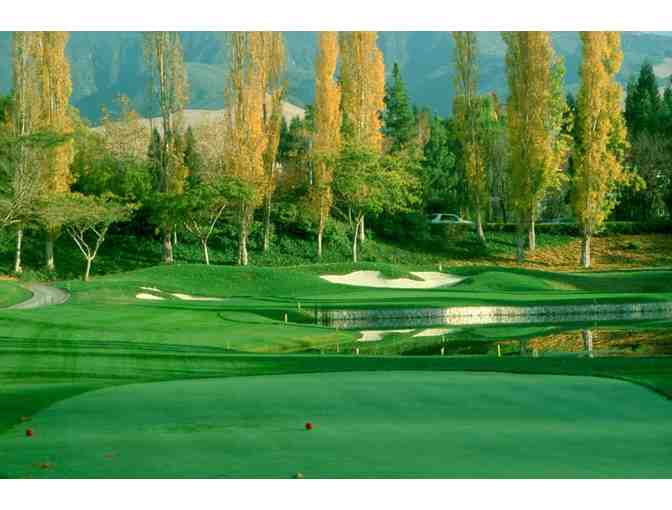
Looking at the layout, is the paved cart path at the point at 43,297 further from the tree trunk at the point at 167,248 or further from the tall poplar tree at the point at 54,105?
the tree trunk at the point at 167,248

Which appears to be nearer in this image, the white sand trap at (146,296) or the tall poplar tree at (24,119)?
the white sand trap at (146,296)

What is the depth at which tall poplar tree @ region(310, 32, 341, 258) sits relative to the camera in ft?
124

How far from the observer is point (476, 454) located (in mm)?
7062

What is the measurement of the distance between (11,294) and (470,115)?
2240cm

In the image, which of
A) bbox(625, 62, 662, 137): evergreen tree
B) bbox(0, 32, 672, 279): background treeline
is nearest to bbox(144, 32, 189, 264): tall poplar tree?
bbox(0, 32, 672, 279): background treeline

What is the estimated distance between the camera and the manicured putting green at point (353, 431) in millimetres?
6738

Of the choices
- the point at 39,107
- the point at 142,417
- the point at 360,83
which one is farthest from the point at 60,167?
the point at 142,417

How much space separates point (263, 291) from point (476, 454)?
21.2 metres

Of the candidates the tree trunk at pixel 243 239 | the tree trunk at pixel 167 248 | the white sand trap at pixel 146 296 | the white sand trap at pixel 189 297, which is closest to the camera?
the white sand trap at pixel 146 296

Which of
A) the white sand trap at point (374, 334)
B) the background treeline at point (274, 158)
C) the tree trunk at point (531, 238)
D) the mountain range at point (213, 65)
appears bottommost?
the white sand trap at point (374, 334)

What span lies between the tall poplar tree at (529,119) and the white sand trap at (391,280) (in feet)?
25.4

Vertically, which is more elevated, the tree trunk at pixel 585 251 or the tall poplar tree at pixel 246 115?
the tall poplar tree at pixel 246 115

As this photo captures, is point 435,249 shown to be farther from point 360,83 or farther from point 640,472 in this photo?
point 640,472

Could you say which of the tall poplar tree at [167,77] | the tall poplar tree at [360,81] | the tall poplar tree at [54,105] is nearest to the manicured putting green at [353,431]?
the tall poplar tree at [54,105]
